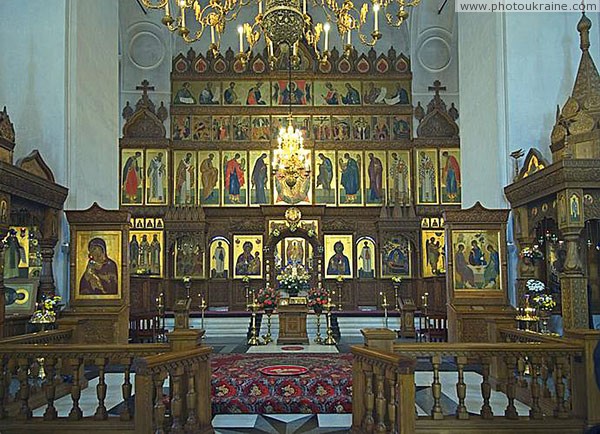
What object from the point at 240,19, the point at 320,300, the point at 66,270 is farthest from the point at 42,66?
the point at 240,19

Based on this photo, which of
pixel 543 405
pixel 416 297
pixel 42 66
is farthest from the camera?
pixel 416 297

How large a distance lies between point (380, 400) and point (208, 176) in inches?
579

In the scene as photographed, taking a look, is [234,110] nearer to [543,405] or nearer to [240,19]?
[240,19]

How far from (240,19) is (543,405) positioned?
55.0 feet

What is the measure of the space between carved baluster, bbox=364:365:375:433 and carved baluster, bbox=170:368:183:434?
160 cm

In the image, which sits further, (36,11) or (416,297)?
(416,297)

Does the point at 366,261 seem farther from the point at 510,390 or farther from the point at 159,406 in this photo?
the point at 159,406

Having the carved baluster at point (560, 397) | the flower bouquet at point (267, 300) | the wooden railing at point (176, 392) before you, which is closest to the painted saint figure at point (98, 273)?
the flower bouquet at point (267, 300)

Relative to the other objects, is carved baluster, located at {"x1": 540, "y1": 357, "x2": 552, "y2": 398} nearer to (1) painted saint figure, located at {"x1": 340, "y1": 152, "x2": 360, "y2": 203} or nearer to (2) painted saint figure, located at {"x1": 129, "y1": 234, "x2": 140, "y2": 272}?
(1) painted saint figure, located at {"x1": 340, "y1": 152, "x2": 360, "y2": 203}

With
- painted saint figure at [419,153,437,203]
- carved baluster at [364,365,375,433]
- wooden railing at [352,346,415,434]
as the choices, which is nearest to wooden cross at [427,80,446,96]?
painted saint figure at [419,153,437,203]

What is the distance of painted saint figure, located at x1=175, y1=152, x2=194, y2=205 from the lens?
19.2m

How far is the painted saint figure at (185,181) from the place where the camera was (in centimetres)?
1920

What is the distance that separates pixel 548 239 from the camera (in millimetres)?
10391

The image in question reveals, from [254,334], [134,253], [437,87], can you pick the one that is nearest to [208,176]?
[134,253]
